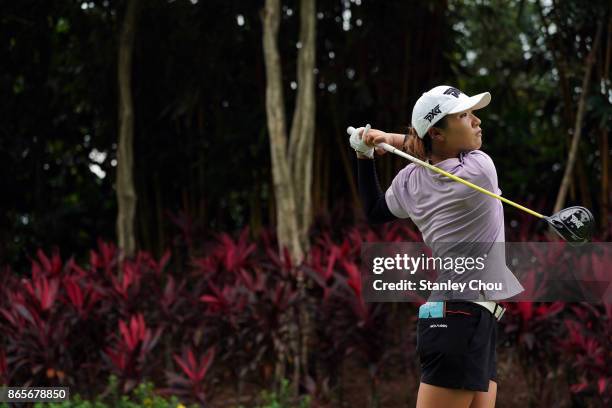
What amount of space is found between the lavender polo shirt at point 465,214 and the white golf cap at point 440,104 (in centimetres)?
11

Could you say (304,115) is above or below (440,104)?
above

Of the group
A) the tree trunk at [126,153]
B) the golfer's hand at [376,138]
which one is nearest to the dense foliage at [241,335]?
the tree trunk at [126,153]

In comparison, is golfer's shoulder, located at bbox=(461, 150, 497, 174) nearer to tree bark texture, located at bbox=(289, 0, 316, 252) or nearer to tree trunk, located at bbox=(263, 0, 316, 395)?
tree trunk, located at bbox=(263, 0, 316, 395)

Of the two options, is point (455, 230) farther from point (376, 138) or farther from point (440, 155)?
point (376, 138)

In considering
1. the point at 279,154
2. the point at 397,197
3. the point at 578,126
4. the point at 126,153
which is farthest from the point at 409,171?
the point at 126,153

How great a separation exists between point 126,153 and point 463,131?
3803 millimetres

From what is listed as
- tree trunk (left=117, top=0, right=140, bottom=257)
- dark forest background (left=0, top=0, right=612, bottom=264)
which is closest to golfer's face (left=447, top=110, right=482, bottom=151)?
tree trunk (left=117, top=0, right=140, bottom=257)

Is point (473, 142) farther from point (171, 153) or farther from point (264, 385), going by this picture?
point (171, 153)

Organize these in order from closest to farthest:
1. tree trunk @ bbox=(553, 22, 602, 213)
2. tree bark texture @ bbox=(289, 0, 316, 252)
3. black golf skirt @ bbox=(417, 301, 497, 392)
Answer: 1. black golf skirt @ bbox=(417, 301, 497, 392)
2. tree bark texture @ bbox=(289, 0, 316, 252)
3. tree trunk @ bbox=(553, 22, 602, 213)

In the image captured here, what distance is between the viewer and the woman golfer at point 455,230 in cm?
219

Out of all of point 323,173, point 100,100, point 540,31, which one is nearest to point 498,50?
point 540,31

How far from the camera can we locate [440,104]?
2.23 meters

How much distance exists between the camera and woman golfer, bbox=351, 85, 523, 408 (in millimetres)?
2189

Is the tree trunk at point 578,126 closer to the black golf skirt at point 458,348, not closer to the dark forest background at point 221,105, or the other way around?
the dark forest background at point 221,105
